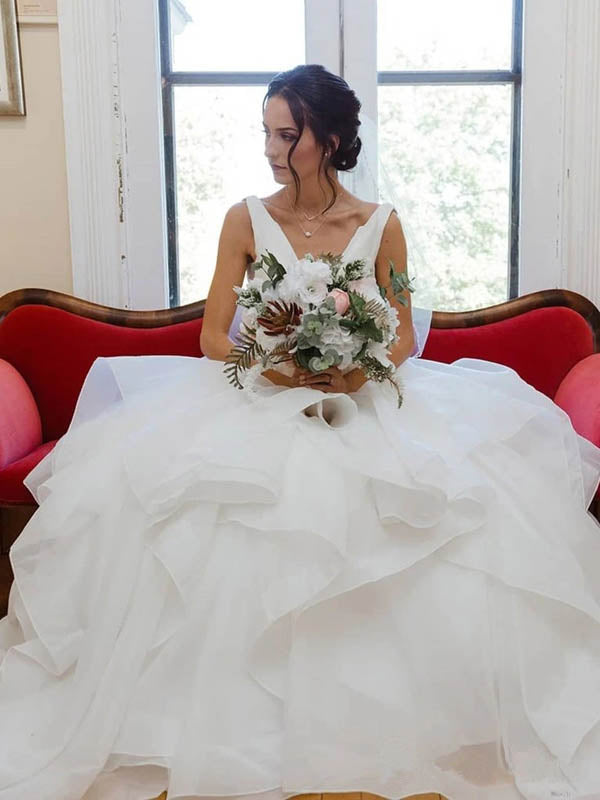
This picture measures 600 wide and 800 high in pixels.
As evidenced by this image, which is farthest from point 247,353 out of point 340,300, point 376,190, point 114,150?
point 114,150

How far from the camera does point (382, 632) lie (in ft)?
5.09

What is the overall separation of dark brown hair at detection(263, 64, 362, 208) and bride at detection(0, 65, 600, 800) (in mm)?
851

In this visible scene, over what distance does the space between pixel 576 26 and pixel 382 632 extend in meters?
2.27

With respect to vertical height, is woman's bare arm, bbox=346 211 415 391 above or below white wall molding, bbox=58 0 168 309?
below

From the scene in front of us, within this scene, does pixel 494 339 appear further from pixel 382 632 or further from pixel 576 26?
pixel 382 632

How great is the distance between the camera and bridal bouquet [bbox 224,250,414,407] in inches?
68.1

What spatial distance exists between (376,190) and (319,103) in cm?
38

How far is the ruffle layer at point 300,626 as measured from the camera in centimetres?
147

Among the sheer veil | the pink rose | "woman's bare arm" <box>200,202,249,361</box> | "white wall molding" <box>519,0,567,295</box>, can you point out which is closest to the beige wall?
"woman's bare arm" <box>200,202,249,361</box>

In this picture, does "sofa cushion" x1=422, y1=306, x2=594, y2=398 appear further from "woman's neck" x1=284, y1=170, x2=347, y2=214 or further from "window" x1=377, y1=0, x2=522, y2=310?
"woman's neck" x1=284, y1=170, x2=347, y2=214

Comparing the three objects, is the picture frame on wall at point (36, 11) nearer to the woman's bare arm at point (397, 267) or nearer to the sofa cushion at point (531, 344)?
the woman's bare arm at point (397, 267)

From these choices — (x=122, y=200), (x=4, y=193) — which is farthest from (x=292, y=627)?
(x=4, y=193)

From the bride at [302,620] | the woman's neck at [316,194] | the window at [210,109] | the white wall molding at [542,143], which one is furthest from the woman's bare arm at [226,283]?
the white wall molding at [542,143]

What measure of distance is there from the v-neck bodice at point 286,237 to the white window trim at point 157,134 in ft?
2.11
